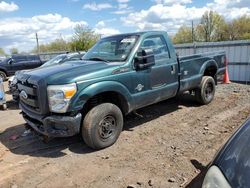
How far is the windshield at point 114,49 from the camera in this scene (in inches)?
221

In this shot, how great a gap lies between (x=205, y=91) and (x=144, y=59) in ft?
8.92

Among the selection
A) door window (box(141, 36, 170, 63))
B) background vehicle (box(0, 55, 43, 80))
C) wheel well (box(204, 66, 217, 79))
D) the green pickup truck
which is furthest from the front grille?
background vehicle (box(0, 55, 43, 80))

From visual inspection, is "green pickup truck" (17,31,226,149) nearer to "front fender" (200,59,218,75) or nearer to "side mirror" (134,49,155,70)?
"side mirror" (134,49,155,70)

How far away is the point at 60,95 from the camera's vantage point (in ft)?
14.7

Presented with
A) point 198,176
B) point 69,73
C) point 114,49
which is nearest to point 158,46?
point 114,49

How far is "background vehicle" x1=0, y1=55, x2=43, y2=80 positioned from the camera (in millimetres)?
17922

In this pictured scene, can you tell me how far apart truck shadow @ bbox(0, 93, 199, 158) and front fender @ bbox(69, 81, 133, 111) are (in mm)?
954

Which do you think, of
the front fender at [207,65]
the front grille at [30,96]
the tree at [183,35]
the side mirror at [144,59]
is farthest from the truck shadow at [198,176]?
the tree at [183,35]

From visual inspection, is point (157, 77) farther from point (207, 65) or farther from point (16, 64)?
point (16, 64)

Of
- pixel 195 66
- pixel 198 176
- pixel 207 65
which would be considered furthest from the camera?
pixel 207 65

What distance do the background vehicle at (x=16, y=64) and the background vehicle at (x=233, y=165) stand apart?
57.9 ft

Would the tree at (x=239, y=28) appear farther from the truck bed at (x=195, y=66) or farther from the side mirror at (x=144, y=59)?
the side mirror at (x=144, y=59)

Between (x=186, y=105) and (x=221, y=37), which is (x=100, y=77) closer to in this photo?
(x=186, y=105)

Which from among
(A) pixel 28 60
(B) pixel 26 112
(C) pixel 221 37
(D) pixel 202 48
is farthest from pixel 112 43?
(C) pixel 221 37
